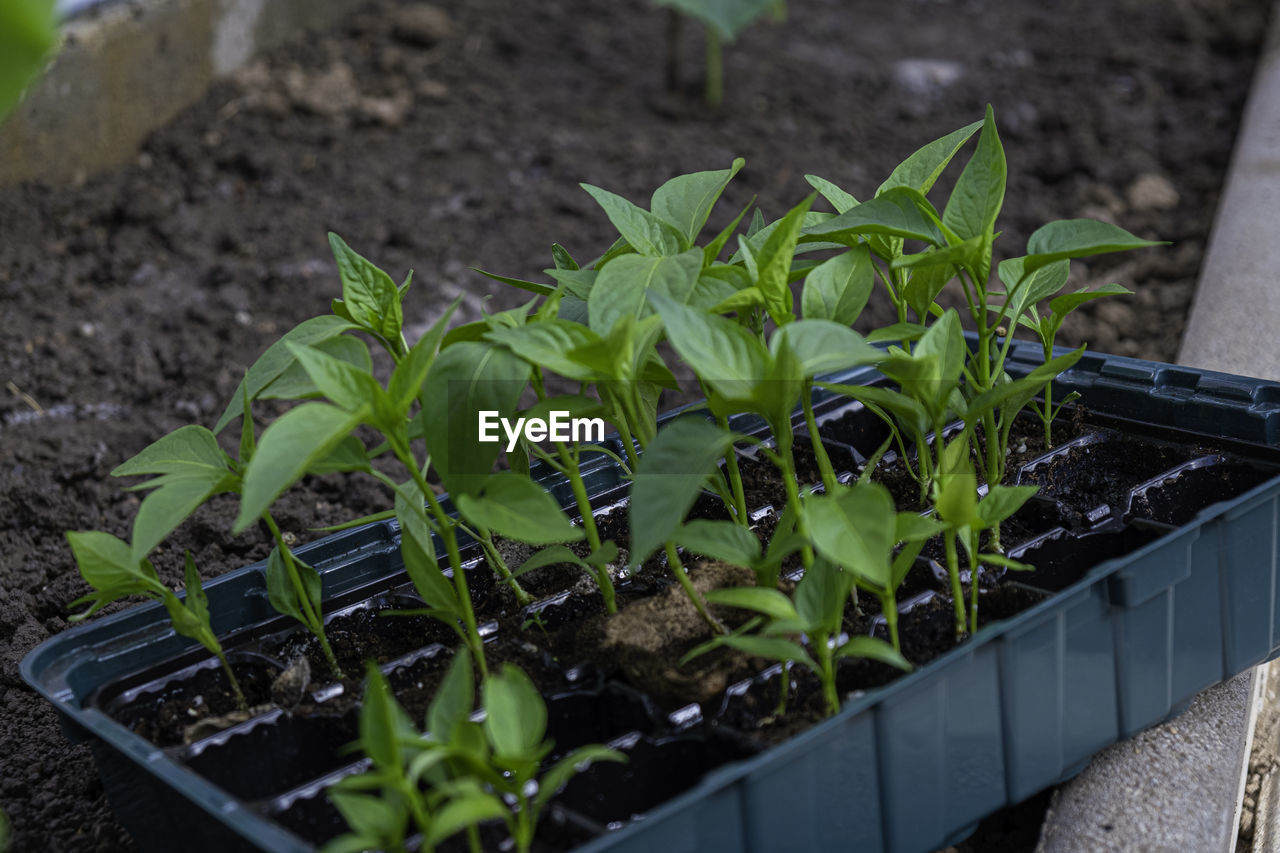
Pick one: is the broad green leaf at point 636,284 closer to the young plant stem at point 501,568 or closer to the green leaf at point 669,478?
the green leaf at point 669,478

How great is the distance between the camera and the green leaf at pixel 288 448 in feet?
2.86

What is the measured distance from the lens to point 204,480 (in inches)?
41.7

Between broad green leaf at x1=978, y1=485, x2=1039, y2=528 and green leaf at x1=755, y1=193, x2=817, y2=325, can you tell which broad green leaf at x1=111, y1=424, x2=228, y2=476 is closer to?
green leaf at x1=755, y1=193, x2=817, y2=325

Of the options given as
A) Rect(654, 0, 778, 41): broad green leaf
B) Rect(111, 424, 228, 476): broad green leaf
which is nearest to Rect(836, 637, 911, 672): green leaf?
Rect(111, 424, 228, 476): broad green leaf

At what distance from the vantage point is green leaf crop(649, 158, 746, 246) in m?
1.26

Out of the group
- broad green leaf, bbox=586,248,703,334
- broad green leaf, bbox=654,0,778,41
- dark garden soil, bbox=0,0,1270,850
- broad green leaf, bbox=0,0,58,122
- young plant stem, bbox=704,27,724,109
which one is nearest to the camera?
broad green leaf, bbox=0,0,58,122

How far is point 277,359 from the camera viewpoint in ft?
3.73

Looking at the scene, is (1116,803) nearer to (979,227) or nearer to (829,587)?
(829,587)

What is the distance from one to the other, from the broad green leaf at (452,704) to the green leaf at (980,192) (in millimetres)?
670

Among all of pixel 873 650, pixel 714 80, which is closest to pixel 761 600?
pixel 873 650

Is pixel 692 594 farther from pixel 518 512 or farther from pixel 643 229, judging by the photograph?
pixel 643 229

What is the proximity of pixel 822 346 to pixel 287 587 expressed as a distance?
1.89 ft

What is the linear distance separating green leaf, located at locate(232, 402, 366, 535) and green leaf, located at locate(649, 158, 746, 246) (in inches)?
17.8

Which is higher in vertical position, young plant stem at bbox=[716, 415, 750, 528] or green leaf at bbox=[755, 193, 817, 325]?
green leaf at bbox=[755, 193, 817, 325]
